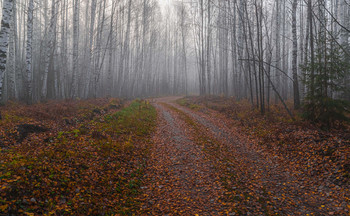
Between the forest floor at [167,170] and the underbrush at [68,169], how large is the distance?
0.06 feet

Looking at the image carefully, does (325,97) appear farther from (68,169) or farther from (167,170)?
(68,169)

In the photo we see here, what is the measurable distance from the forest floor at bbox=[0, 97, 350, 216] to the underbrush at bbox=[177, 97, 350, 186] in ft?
0.09

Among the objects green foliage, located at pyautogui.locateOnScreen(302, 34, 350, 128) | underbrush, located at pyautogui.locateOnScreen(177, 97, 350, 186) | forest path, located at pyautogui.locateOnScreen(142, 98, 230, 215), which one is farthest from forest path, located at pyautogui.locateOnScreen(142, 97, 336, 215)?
Answer: green foliage, located at pyautogui.locateOnScreen(302, 34, 350, 128)

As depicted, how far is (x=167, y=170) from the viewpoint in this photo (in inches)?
242

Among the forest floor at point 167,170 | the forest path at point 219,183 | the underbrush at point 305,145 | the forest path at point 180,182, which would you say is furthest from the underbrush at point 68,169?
the underbrush at point 305,145

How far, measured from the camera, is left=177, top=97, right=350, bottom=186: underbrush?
5.31 m

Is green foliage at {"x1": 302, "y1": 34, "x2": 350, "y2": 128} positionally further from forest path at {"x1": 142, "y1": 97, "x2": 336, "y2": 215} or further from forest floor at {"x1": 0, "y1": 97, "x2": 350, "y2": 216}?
forest path at {"x1": 142, "y1": 97, "x2": 336, "y2": 215}

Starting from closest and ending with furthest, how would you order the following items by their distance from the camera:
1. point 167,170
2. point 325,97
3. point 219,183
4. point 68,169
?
point 68,169 → point 219,183 → point 167,170 → point 325,97

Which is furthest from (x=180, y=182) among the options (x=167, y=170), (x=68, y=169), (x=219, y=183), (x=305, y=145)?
(x=305, y=145)

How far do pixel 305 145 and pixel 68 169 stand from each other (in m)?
7.28

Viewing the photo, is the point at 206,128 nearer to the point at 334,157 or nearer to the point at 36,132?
the point at 334,157

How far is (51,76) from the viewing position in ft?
78.3

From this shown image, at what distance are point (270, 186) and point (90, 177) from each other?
4543mm

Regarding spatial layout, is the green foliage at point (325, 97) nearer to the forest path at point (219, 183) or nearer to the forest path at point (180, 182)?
the forest path at point (219, 183)
